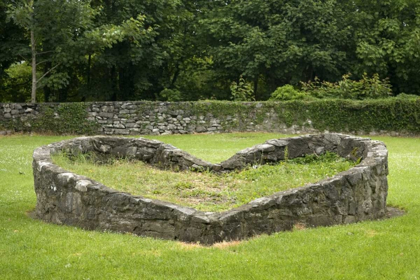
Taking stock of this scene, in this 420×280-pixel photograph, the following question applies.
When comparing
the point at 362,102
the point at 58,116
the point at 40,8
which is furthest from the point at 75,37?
the point at 362,102

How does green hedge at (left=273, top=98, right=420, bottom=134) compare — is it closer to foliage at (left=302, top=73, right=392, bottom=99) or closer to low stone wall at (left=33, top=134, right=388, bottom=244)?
foliage at (left=302, top=73, right=392, bottom=99)

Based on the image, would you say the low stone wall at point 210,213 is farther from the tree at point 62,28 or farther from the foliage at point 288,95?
the foliage at point 288,95

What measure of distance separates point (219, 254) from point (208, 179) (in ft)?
17.2

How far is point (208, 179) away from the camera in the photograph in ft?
38.2

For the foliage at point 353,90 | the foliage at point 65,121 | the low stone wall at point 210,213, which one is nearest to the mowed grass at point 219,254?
the low stone wall at point 210,213

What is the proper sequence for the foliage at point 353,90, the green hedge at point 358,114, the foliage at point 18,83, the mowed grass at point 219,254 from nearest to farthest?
the mowed grass at point 219,254 < the green hedge at point 358,114 < the foliage at point 353,90 < the foliage at point 18,83

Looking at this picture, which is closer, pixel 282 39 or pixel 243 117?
pixel 243 117

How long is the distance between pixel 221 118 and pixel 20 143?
9701mm

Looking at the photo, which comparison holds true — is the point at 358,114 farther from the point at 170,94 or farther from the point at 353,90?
the point at 170,94

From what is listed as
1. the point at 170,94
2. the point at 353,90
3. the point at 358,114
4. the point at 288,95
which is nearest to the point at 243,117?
the point at 288,95

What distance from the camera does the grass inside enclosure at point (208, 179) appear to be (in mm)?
9562

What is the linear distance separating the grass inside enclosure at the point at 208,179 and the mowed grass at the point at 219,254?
1.82 metres

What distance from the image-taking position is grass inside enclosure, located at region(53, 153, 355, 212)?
9562 millimetres

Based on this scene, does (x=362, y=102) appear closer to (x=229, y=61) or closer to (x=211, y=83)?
(x=229, y=61)
